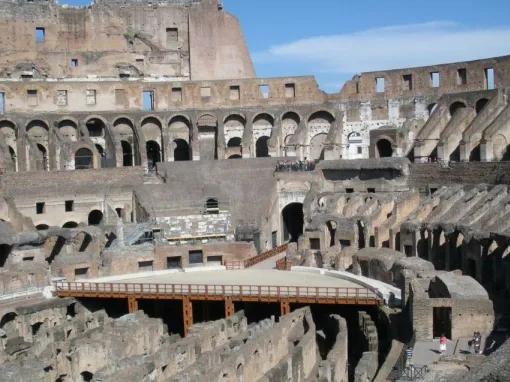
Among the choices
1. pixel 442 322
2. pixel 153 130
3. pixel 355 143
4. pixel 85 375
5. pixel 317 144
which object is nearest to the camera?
pixel 85 375

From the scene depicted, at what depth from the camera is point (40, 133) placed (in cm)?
4653

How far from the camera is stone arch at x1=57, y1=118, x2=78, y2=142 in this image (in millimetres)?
46812

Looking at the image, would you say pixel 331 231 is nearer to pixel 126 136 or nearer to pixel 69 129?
pixel 126 136

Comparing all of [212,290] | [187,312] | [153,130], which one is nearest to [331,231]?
[212,290]

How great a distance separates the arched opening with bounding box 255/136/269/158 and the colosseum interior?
0.22m

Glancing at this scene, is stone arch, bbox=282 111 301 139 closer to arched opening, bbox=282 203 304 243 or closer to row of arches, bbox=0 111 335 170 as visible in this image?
row of arches, bbox=0 111 335 170

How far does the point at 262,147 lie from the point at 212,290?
68.4ft

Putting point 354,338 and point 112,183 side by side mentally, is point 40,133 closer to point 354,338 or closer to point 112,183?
point 112,183

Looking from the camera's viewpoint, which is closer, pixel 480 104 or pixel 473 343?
pixel 473 343

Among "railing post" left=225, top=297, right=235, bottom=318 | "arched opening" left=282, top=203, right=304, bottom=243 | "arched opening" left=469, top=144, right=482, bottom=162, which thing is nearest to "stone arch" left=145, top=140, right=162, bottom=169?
"arched opening" left=282, top=203, right=304, bottom=243

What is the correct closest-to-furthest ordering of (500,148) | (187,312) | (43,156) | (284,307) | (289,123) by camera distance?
1. (284,307)
2. (187,312)
3. (500,148)
4. (43,156)
5. (289,123)

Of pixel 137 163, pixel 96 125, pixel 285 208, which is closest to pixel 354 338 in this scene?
pixel 285 208

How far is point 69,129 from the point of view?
47.1m

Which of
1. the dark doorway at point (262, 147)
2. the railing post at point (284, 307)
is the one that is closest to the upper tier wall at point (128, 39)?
the dark doorway at point (262, 147)
